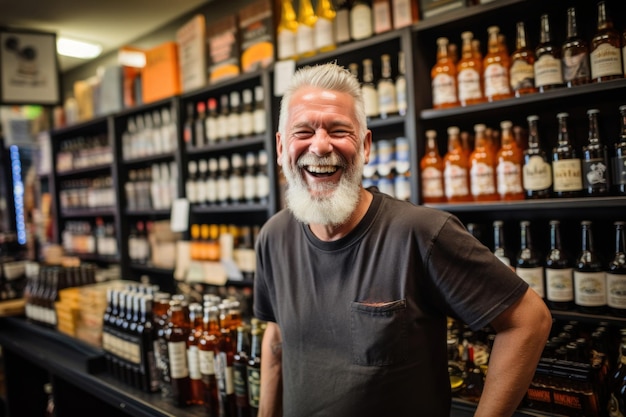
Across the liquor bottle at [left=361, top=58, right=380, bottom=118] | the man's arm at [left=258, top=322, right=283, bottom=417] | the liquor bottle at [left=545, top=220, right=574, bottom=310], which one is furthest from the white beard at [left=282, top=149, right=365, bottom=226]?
the liquor bottle at [left=361, top=58, right=380, bottom=118]

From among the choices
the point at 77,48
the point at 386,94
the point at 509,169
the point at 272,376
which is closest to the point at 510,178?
the point at 509,169

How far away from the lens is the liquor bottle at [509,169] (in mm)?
1958

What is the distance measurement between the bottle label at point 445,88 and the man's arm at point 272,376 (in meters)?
1.25

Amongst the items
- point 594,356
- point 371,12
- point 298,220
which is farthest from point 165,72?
point 594,356

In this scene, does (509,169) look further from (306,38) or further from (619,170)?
(306,38)

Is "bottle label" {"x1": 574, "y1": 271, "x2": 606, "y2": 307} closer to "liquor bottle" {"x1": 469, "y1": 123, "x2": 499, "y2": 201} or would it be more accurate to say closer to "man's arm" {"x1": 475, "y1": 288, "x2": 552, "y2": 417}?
"liquor bottle" {"x1": 469, "y1": 123, "x2": 499, "y2": 201}

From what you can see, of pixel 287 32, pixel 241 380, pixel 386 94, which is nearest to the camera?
pixel 241 380

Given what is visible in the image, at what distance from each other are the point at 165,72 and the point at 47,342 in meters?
1.99

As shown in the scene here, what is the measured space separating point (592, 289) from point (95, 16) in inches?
170

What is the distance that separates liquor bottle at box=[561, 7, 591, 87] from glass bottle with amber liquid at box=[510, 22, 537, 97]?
14cm

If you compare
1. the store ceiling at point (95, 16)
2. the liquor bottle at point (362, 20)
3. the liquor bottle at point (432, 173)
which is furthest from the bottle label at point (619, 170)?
the store ceiling at point (95, 16)

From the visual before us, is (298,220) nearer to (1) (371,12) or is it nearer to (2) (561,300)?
(2) (561,300)

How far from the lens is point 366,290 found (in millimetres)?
1231

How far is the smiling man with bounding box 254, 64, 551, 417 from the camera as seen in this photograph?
113 cm
